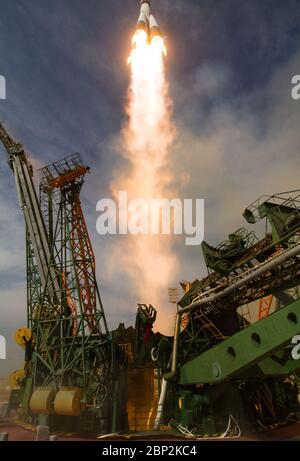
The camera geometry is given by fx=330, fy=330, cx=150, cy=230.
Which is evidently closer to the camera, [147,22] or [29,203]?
[147,22]

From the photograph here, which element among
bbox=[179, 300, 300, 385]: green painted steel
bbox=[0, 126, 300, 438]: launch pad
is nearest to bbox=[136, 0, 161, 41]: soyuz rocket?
bbox=[0, 126, 300, 438]: launch pad

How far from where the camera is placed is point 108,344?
23312 millimetres

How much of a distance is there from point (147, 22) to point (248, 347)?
26.1 meters

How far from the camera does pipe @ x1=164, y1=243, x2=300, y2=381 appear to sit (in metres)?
15.6

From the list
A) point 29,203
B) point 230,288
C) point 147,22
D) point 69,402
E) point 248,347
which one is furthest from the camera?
point 29,203

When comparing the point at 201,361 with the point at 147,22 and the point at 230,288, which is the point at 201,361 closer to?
the point at 230,288

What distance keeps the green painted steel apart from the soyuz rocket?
916 inches

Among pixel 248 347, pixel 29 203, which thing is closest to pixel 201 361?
pixel 248 347

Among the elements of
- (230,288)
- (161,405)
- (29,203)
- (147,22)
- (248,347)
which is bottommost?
(161,405)

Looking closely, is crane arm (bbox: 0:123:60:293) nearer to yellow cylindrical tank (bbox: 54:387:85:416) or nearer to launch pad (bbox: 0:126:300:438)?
launch pad (bbox: 0:126:300:438)

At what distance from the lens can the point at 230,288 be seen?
1894 cm
